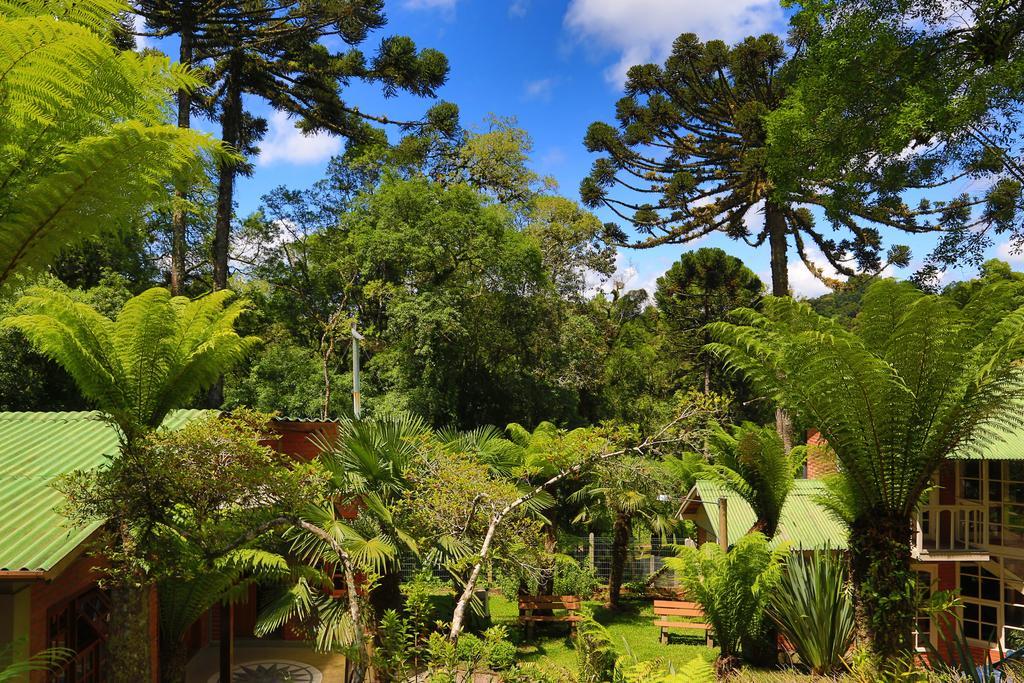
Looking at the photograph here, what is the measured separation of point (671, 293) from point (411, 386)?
1214 cm

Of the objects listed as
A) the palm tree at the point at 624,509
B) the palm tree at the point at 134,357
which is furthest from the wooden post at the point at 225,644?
the palm tree at the point at 624,509

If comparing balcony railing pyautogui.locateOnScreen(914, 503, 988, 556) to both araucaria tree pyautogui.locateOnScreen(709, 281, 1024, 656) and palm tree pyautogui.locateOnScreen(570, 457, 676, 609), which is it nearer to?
palm tree pyautogui.locateOnScreen(570, 457, 676, 609)

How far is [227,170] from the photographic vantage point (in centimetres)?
1794

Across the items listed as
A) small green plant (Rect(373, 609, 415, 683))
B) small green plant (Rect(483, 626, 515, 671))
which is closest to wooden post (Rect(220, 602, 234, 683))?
small green plant (Rect(373, 609, 415, 683))

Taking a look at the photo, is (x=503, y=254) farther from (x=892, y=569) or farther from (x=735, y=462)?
(x=892, y=569)

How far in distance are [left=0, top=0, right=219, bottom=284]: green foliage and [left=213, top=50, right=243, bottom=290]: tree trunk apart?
1436cm

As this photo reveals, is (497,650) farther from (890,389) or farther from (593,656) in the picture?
(890,389)

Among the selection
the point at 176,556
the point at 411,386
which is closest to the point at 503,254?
the point at 411,386

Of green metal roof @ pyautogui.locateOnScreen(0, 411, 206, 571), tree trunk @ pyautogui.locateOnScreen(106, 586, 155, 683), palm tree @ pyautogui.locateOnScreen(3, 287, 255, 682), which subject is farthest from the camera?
tree trunk @ pyautogui.locateOnScreen(106, 586, 155, 683)

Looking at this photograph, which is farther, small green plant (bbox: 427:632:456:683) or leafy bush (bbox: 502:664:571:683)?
leafy bush (bbox: 502:664:571:683)

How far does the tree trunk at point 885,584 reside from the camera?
7309 millimetres

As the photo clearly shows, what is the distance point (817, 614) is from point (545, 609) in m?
6.39

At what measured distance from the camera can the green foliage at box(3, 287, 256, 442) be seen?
5.84 metres

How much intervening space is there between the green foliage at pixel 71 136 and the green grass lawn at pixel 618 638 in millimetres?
9692
